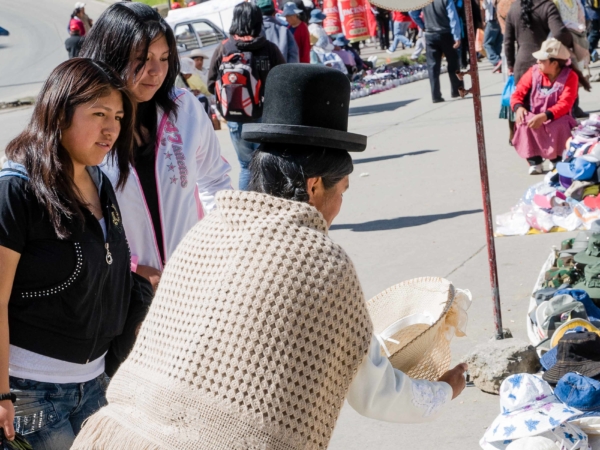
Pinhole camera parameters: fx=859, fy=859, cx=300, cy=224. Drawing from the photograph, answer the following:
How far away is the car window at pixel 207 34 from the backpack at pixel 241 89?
10924 millimetres

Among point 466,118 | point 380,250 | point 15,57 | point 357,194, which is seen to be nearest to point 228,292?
point 380,250

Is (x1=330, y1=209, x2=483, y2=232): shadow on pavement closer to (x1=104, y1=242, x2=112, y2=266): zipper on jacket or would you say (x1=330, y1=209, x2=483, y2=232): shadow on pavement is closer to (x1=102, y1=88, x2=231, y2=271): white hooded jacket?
(x1=102, y1=88, x2=231, y2=271): white hooded jacket

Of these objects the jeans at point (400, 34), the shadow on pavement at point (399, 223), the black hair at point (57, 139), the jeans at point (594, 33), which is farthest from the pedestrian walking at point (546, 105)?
the jeans at point (400, 34)

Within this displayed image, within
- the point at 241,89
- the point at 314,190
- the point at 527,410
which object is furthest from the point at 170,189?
the point at 241,89

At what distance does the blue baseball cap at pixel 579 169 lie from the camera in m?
6.31

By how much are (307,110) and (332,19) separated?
16836 millimetres

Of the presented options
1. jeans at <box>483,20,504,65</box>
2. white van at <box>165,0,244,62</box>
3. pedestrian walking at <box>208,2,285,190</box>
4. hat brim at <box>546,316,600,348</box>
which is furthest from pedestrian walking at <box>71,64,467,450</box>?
white van at <box>165,0,244,62</box>

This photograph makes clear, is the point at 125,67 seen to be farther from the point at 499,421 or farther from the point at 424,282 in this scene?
the point at 499,421

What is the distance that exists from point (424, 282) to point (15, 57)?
28.7 meters

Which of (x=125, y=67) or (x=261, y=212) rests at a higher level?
(x=125, y=67)

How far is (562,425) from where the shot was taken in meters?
3.25

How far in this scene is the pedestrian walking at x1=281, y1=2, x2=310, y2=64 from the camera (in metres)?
10.4

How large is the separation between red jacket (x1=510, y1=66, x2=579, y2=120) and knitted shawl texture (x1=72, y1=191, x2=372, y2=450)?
627cm

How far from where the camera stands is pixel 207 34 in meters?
17.9
